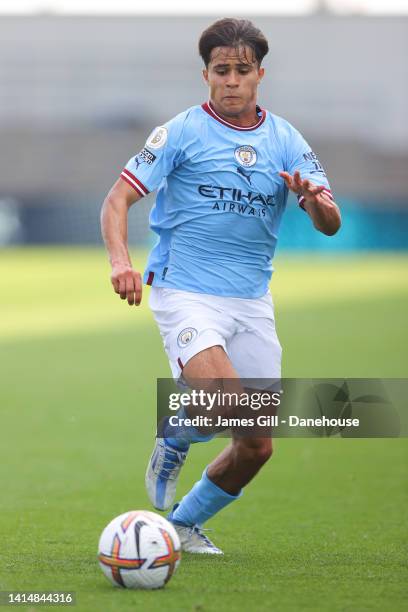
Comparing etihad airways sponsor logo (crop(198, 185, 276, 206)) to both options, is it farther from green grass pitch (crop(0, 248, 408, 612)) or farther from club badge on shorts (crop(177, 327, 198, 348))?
green grass pitch (crop(0, 248, 408, 612))

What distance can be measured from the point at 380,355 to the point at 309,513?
9.59m

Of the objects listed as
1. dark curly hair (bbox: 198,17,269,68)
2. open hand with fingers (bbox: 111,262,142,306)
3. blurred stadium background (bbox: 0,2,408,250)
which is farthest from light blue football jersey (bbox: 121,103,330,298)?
blurred stadium background (bbox: 0,2,408,250)

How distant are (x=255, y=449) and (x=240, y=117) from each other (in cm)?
181

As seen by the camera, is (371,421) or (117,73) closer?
(371,421)

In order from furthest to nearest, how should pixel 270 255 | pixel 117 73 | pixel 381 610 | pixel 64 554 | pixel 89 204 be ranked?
pixel 117 73
pixel 89 204
pixel 270 255
pixel 64 554
pixel 381 610

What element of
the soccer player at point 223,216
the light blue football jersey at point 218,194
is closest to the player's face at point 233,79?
the soccer player at point 223,216

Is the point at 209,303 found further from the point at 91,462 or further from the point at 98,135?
the point at 98,135

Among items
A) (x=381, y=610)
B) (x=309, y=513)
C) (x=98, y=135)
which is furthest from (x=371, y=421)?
(x=98, y=135)

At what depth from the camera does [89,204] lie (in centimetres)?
5259

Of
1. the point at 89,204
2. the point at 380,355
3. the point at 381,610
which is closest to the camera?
the point at 381,610

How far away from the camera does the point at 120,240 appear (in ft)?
20.6

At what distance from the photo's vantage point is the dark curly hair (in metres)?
6.61

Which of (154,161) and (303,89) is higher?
(303,89)
